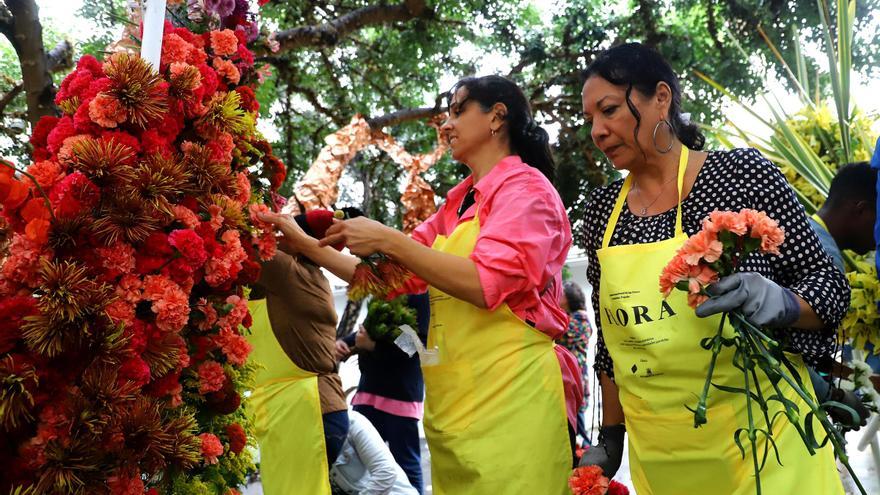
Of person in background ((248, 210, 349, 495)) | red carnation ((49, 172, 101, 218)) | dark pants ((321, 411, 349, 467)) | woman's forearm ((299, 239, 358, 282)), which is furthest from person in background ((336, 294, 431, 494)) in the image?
red carnation ((49, 172, 101, 218))

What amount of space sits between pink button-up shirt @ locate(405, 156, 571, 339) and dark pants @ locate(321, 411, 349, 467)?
4.14ft

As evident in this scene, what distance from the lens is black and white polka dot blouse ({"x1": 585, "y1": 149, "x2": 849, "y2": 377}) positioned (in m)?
1.82

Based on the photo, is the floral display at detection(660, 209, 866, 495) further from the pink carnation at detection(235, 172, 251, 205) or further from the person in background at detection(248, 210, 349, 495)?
the person in background at detection(248, 210, 349, 495)

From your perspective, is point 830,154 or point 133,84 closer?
point 133,84

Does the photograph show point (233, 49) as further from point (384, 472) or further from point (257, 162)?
point (384, 472)

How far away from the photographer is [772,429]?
1.83 metres

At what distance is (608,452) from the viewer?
2.19 meters

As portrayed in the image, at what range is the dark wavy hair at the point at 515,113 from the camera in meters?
2.63

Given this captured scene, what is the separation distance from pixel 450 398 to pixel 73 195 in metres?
1.14

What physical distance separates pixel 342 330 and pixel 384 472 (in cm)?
360

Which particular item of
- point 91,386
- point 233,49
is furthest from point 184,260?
point 233,49

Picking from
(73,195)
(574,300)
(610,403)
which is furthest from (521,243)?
(574,300)

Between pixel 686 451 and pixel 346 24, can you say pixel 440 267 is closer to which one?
pixel 686 451

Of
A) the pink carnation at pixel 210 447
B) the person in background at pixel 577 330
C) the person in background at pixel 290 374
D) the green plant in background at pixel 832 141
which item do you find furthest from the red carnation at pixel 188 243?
the person in background at pixel 577 330
